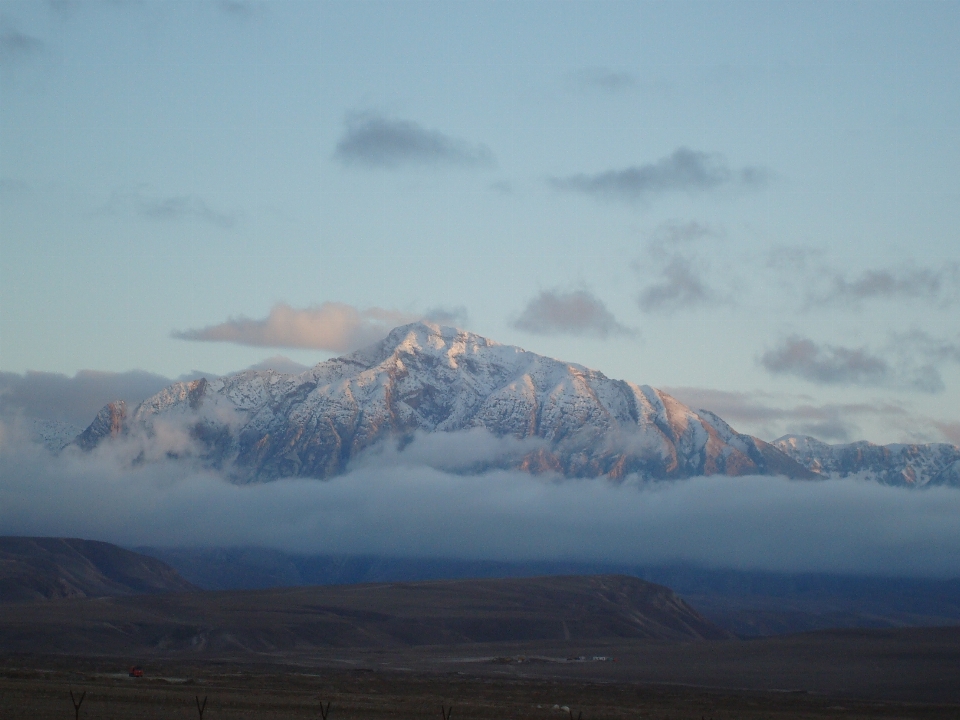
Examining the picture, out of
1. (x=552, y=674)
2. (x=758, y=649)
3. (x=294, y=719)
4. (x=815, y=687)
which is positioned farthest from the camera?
(x=758, y=649)

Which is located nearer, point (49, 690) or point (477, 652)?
point (49, 690)

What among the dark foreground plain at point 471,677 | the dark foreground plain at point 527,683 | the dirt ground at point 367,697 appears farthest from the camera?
the dark foreground plain at point 471,677

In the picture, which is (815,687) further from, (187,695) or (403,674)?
(187,695)

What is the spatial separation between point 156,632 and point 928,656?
4346 inches

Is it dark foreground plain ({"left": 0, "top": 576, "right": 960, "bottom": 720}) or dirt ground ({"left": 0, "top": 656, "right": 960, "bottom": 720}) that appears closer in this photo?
dirt ground ({"left": 0, "top": 656, "right": 960, "bottom": 720})

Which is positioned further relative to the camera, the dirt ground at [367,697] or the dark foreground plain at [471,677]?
the dark foreground plain at [471,677]

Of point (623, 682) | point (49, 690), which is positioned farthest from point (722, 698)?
point (49, 690)

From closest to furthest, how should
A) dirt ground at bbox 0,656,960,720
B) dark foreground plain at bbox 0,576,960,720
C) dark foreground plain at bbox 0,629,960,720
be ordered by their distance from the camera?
dirt ground at bbox 0,656,960,720 < dark foreground plain at bbox 0,629,960,720 < dark foreground plain at bbox 0,576,960,720

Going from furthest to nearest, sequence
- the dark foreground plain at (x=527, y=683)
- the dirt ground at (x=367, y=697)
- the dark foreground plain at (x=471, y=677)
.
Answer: the dark foreground plain at (x=471, y=677), the dark foreground plain at (x=527, y=683), the dirt ground at (x=367, y=697)

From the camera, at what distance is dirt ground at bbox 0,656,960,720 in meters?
81.6

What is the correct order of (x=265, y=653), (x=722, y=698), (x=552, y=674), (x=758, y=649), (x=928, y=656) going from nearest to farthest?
1. (x=722, y=698)
2. (x=552, y=674)
3. (x=928, y=656)
4. (x=758, y=649)
5. (x=265, y=653)

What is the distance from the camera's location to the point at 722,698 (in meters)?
112

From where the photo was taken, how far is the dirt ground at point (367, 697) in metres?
81.6

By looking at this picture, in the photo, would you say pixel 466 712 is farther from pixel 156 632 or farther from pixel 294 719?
pixel 156 632
